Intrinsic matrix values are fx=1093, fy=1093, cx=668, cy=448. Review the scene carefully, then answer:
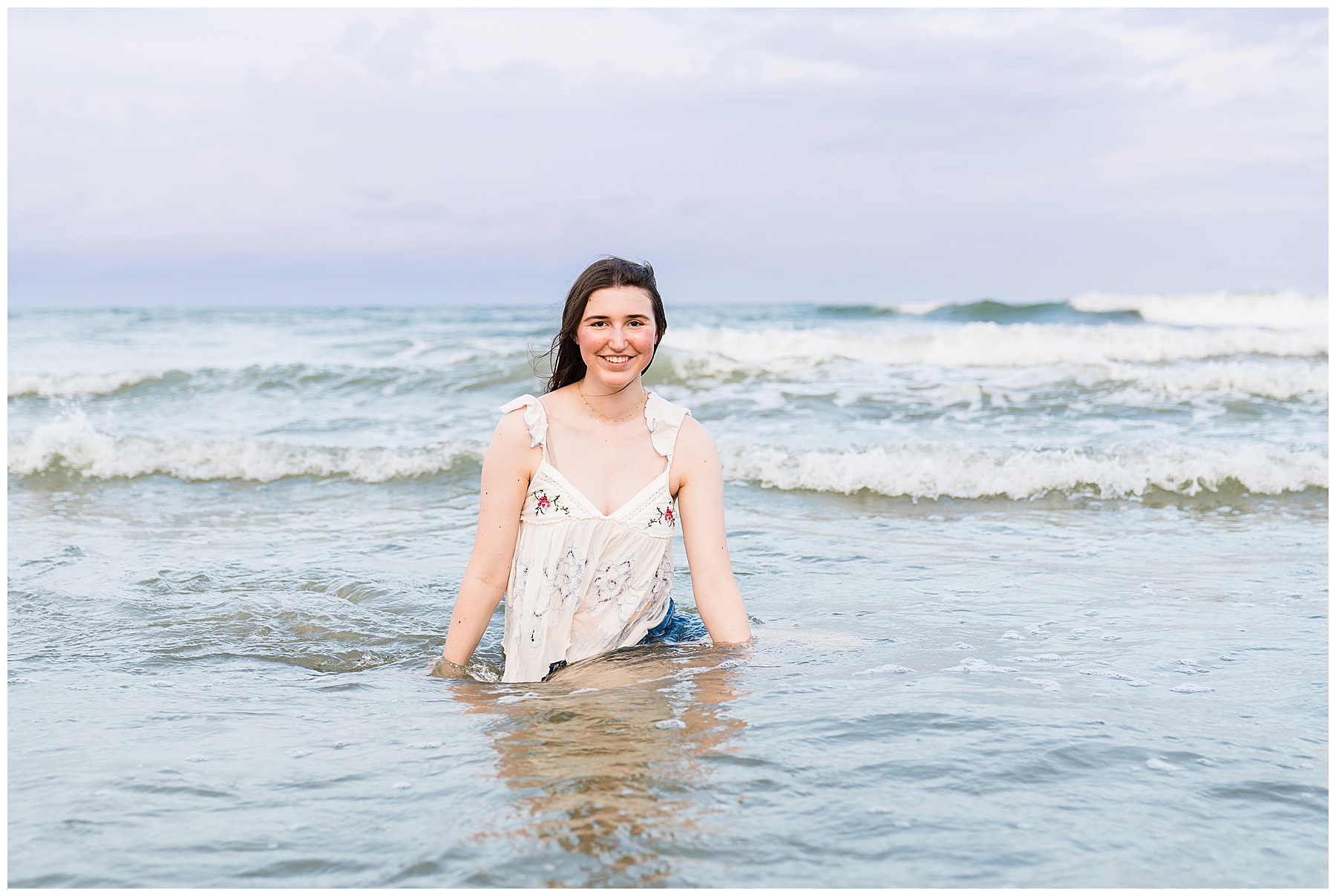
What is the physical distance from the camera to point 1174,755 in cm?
320

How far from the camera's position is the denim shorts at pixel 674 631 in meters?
4.26

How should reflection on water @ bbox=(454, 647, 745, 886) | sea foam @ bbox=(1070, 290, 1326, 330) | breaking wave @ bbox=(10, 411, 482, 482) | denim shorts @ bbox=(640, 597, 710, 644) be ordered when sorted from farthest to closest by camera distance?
sea foam @ bbox=(1070, 290, 1326, 330) → breaking wave @ bbox=(10, 411, 482, 482) → denim shorts @ bbox=(640, 597, 710, 644) → reflection on water @ bbox=(454, 647, 745, 886)

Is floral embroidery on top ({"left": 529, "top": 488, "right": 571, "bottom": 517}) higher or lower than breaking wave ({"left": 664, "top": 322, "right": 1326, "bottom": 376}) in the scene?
lower

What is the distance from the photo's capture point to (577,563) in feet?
12.9

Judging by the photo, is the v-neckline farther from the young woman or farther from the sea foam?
the sea foam

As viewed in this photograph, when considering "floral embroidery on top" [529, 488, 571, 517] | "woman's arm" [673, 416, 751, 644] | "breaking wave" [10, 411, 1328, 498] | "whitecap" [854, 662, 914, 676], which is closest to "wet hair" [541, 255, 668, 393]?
"woman's arm" [673, 416, 751, 644]

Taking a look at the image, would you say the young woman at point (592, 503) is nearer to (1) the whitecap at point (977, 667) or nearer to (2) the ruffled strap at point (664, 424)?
(2) the ruffled strap at point (664, 424)

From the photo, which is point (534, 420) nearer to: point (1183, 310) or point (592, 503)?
point (592, 503)

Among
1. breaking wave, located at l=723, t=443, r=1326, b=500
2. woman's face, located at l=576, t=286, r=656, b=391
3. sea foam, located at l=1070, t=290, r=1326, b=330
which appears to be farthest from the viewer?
sea foam, located at l=1070, t=290, r=1326, b=330

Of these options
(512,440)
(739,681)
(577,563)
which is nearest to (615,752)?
(739,681)

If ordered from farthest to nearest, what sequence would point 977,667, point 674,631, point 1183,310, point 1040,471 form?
point 1183,310
point 1040,471
point 674,631
point 977,667

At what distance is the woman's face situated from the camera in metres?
3.74

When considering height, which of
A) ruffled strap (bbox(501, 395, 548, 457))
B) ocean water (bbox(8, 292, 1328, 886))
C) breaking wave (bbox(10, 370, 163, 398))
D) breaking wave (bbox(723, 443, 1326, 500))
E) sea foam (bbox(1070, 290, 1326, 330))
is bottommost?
ocean water (bbox(8, 292, 1328, 886))

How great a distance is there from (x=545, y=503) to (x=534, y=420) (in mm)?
303
